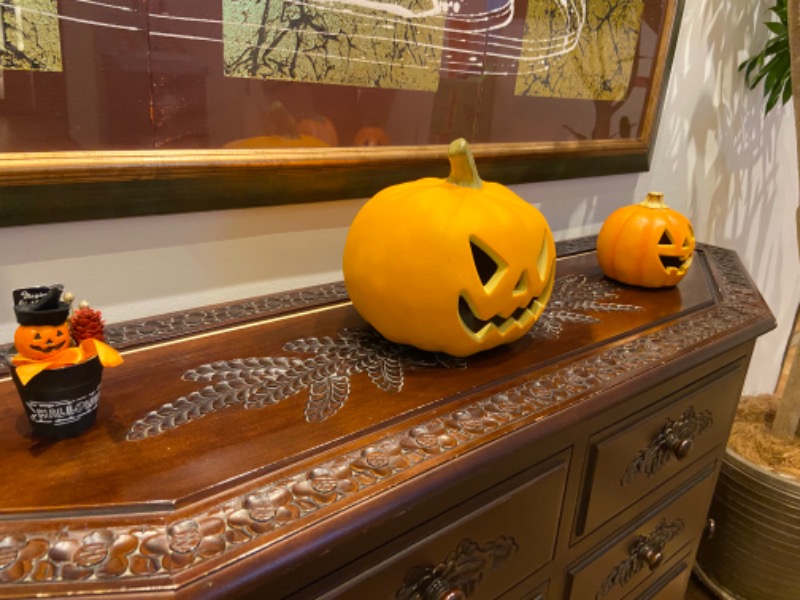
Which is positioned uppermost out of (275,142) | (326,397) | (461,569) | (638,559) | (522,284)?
(275,142)

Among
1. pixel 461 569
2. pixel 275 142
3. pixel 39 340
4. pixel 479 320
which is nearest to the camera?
pixel 39 340

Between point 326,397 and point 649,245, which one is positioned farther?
point 649,245

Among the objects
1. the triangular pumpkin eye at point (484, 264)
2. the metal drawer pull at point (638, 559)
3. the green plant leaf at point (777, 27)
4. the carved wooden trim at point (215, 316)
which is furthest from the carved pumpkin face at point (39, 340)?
the green plant leaf at point (777, 27)

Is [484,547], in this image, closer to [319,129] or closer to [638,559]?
[638,559]

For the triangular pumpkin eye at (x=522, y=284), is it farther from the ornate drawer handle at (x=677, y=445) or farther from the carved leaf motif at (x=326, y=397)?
the ornate drawer handle at (x=677, y=445)

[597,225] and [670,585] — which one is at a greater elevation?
[597,225]

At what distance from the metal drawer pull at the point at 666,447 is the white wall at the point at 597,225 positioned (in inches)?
20.8

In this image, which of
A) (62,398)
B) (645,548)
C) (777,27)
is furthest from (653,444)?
(777,27)

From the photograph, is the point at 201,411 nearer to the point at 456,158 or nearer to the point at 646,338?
the point at 456,158

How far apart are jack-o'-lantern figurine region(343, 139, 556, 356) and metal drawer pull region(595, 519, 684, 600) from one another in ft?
1.42

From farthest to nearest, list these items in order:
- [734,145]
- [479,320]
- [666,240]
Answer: [734,145] < [666,240] < [479,320]

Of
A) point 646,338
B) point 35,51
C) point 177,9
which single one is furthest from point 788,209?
point 35,51

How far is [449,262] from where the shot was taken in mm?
694

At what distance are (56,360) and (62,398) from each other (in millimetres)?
37
